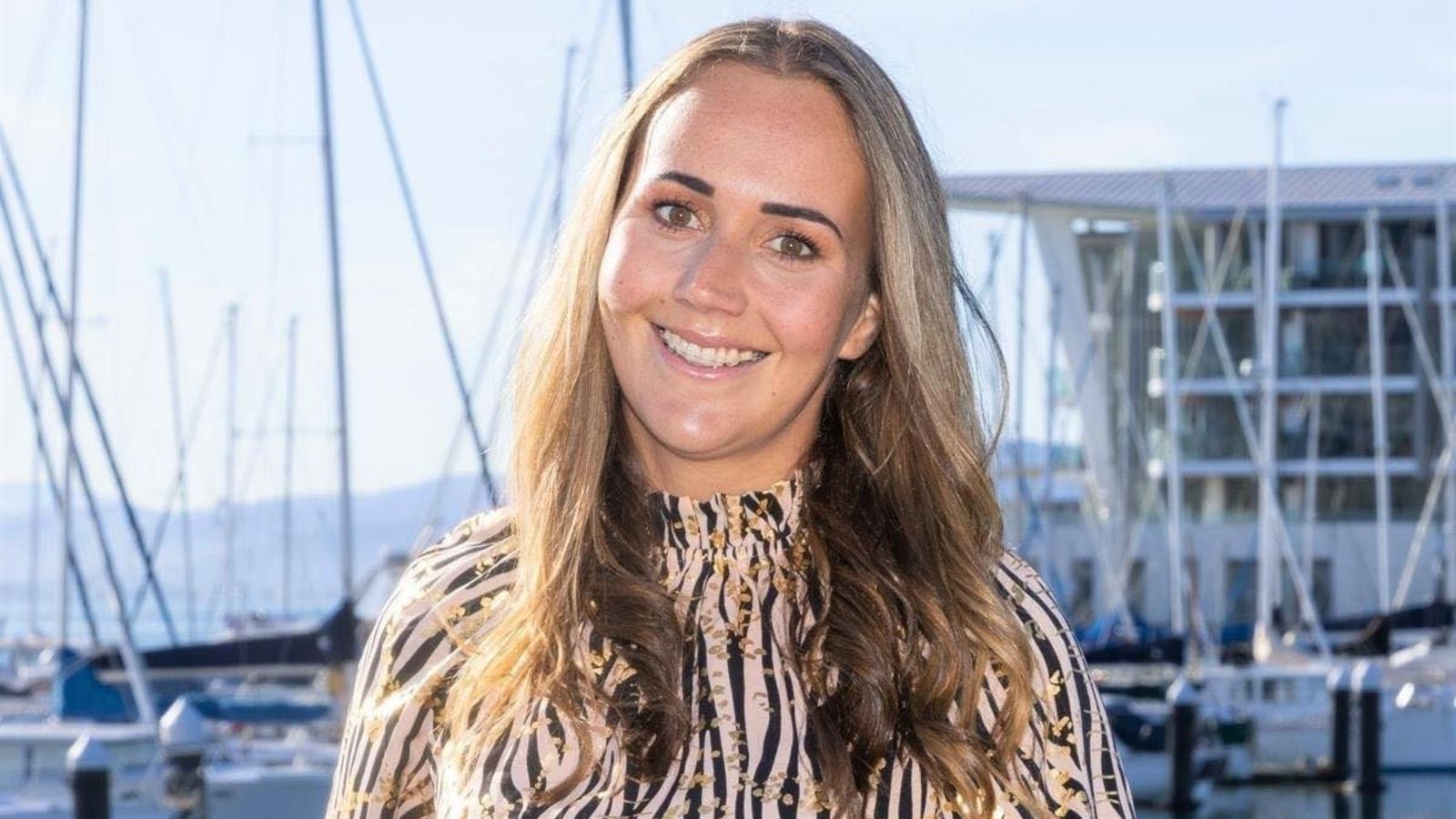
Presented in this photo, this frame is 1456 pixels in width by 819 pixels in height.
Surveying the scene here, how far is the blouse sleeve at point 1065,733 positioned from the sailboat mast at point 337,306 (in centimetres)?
1739

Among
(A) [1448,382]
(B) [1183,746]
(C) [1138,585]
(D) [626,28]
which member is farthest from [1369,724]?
(C) [1138,585]

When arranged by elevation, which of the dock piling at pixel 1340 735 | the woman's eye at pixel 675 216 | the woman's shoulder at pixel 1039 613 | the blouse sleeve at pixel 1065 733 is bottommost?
the dock piling at pixel 1340 735

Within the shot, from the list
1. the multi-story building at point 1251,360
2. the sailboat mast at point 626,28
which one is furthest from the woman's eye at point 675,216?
the multi-story building at point 1251,360

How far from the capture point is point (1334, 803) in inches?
906

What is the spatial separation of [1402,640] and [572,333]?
34.3 m

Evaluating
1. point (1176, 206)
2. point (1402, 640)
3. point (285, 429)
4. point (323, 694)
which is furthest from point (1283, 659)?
point (1176, 206)

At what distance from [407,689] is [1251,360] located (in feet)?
159

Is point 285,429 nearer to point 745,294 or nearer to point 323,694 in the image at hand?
point 323,694

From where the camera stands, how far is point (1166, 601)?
5241 cm

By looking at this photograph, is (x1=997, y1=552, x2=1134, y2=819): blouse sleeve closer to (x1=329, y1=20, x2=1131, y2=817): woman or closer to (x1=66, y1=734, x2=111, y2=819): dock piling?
(x1=329, y1=20, x2=1131, y2=817): woman

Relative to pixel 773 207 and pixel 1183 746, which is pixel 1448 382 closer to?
pixel 1183 746

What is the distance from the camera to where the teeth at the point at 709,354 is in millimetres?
2100

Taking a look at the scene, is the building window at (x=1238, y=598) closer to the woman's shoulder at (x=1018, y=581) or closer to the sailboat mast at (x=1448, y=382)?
the sailboat mast at (x=1448, y=382)

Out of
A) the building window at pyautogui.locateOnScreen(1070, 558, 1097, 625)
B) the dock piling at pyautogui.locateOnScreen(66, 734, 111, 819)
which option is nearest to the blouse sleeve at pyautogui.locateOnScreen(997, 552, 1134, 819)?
the dock piling at pyautogui.locateOnScreen(66, 734, 111, 819)
